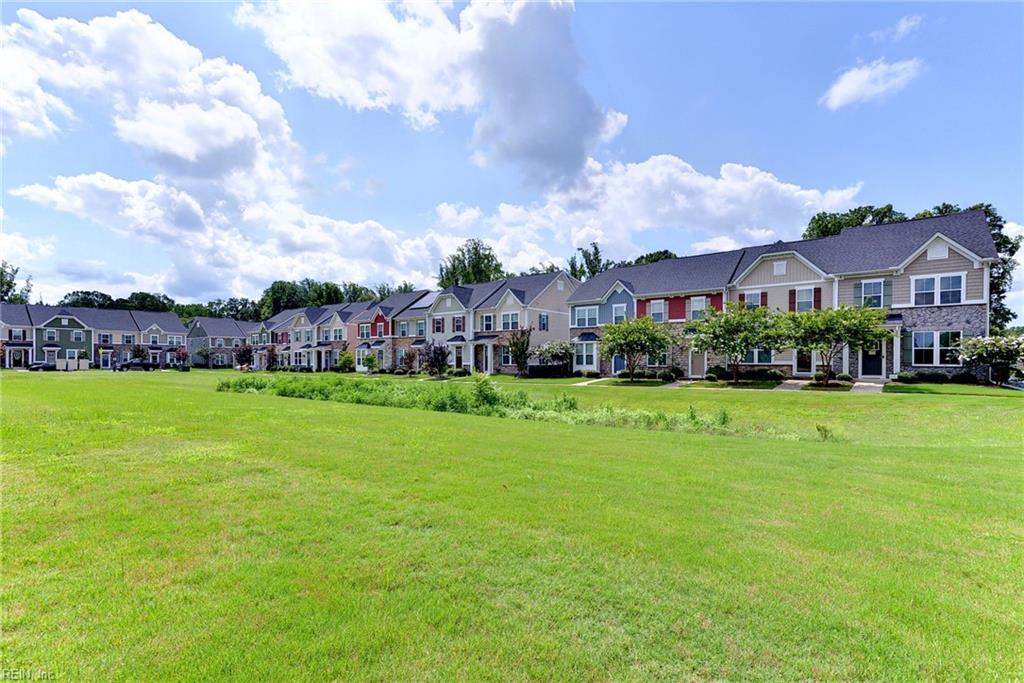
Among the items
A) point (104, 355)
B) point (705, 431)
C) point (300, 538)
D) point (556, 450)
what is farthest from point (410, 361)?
point (104, 355)

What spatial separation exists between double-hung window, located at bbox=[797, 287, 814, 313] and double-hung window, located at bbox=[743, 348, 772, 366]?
127 inches

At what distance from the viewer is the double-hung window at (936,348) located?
2545 centimetres

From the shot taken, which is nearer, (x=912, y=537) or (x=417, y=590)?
(x=417, y=590)

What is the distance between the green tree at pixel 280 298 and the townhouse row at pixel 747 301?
32.4 metres

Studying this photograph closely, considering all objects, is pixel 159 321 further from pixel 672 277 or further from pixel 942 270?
pixel 942 270

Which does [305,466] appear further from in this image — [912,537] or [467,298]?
[467,298]

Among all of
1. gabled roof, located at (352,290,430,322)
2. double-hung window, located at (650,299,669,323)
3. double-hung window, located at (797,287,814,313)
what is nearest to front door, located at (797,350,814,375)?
double-hung window, located at (797,287,814,313)

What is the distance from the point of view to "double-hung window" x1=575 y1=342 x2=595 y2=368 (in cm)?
3778

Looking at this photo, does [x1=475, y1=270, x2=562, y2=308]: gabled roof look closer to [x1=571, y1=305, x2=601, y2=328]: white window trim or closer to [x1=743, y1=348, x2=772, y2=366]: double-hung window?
[x1=571, y1=305, x2=601, y2=328]: white window trim

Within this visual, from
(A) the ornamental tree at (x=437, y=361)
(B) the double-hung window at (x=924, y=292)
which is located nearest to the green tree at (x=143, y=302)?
(A) the ornamental tree at (x=437, y=361)

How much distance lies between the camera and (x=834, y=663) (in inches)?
116

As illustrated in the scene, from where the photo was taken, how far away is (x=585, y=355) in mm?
38000

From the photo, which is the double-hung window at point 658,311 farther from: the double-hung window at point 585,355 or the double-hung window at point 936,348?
the double-hung window at point 936,348

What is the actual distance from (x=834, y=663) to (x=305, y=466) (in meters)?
5.95
